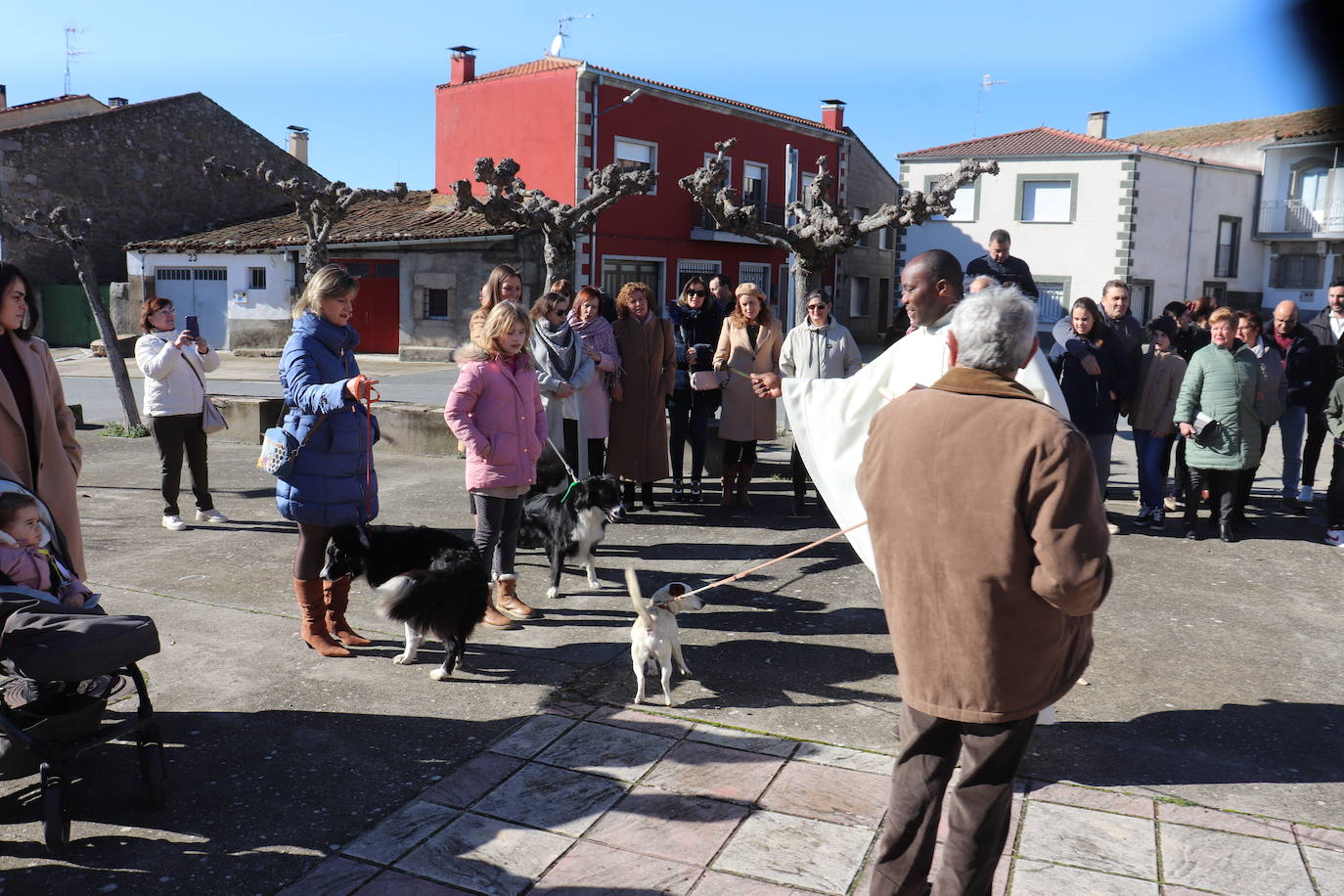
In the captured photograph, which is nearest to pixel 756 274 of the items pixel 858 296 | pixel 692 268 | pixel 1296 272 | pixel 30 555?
pixel 692 268

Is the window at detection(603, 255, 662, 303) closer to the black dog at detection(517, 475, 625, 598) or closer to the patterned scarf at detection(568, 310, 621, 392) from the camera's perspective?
the patterned scarf at detection(568, 310, 621, 392)

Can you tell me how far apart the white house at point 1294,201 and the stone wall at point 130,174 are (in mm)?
34798

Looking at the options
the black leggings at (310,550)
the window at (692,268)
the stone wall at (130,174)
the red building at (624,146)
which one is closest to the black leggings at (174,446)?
the black leggings at (310,550)

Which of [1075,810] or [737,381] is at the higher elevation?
[737,381]

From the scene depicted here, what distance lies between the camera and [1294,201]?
38281 millimetres

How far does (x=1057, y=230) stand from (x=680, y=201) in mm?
13543

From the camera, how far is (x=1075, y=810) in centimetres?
368

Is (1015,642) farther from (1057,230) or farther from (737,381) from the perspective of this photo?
(1057,230)

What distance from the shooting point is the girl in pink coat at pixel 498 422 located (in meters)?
5.57

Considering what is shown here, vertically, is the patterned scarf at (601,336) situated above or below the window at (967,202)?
below

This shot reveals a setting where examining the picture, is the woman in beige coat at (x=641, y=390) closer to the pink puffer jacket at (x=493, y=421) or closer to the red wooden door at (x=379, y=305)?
the pink puffer jacket at (x=493, y=421)

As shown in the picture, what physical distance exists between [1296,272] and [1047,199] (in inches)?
476

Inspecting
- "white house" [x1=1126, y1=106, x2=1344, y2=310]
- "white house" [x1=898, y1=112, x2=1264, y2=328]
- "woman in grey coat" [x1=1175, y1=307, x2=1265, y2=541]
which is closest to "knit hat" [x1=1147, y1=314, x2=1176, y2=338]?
"woman in grey coat" [x1=1175, y1=307, x2=1265, y2=541]

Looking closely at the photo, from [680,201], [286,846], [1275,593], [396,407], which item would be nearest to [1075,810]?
[286,846]
